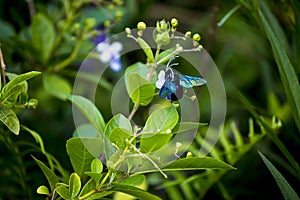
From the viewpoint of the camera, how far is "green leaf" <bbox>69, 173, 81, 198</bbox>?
2.00 feet

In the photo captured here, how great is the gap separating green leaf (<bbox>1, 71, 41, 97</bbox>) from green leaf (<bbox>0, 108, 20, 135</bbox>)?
25 mm

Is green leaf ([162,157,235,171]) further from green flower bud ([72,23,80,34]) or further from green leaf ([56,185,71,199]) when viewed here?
green flower bud ([72,23,80,34])

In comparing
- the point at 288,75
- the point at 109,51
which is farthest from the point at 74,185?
the point at 109,51

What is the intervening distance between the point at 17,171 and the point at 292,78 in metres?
0.42

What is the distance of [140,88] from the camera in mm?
651

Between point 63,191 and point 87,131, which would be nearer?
point 63,191

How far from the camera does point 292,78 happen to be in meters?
0.74

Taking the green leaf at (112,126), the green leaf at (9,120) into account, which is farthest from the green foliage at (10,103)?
the green leaf at (112,126)

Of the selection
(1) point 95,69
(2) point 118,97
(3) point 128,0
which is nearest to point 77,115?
(2) point 118,97

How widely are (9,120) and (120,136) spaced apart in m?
0.14

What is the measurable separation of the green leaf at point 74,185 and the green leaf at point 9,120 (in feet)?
0.30

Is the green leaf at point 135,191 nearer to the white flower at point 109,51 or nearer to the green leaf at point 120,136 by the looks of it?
the green leaf at point 120,136

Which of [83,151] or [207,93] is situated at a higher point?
[83,151]

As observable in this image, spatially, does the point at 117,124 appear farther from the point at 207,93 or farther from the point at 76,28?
the point at 207,93
